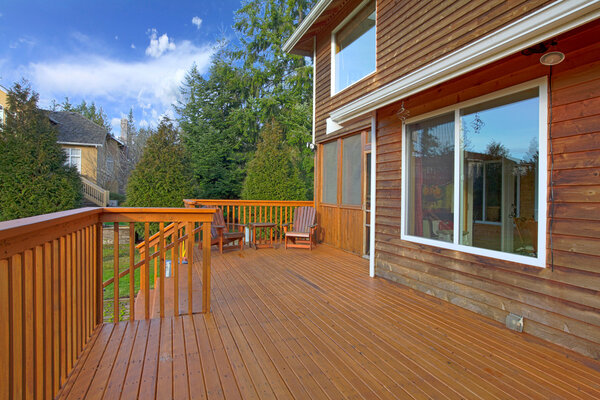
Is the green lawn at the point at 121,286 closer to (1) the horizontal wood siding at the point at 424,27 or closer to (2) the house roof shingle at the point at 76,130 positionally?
(1) the horizontal wood siding at the point at 424,27

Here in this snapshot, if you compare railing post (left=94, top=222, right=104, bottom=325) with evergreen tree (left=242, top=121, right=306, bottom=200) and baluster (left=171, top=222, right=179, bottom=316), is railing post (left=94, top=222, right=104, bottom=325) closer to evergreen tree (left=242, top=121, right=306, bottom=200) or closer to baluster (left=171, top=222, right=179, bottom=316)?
baluster (left=171, top=222, right=179, bottom=316)

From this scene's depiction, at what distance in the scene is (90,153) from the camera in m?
15.9

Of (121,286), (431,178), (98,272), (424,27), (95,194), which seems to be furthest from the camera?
(95,194)

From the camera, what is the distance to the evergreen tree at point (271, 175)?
849cm

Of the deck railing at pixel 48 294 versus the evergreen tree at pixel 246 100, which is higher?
the evergreen tree at pixel 246 100

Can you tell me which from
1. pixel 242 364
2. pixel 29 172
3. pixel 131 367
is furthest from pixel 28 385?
pixel 29 172

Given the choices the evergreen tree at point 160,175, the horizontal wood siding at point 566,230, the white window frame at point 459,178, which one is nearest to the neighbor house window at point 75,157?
the evergreen tree at point 160,175

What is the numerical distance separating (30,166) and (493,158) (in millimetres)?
11569

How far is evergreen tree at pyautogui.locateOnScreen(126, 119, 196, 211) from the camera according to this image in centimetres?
905

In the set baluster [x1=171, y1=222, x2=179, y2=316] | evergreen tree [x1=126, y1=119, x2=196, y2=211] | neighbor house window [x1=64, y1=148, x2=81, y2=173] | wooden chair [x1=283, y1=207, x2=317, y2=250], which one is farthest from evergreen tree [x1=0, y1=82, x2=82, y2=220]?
baluster [x1=171, y1=222, x2=179, y2=316]

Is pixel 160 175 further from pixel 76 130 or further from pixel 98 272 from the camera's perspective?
pixel 76 130

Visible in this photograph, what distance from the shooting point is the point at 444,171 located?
330 centimetres

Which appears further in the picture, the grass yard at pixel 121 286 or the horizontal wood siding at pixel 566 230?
the grass yard at pixel 121 286

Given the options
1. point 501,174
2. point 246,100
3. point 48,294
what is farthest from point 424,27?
point 246,100
